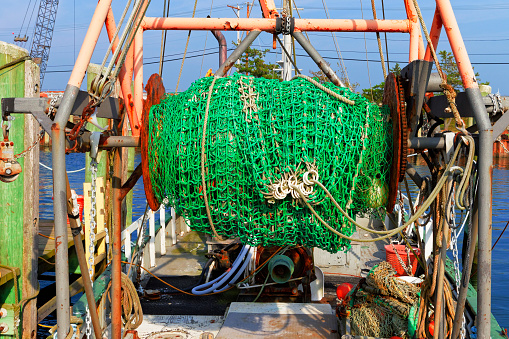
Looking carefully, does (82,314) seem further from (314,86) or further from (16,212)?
(314,86)

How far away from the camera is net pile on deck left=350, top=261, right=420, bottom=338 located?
4543mm

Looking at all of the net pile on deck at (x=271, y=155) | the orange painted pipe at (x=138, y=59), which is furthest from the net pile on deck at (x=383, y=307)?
the orange painted pipe at (x=138, y=59)

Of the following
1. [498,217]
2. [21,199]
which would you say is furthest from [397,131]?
[498,217]

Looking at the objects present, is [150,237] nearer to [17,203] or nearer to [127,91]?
[17,203]

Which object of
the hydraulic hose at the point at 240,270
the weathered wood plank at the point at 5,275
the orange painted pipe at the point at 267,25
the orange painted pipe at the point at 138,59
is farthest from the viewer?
the hydraulic hose at the point at 240,270

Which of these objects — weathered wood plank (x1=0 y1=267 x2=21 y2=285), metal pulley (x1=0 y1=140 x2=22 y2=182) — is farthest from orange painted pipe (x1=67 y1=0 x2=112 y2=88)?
weathered wood plank (x1=0 y1=267 x2=21 y2=285)

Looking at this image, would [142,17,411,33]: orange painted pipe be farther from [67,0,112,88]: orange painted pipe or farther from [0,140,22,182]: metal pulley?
[0,140,22,182]: metal pulley

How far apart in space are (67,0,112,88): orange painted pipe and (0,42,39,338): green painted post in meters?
2.31

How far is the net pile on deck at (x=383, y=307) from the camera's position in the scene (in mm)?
4543

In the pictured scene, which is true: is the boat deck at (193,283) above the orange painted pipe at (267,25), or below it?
below

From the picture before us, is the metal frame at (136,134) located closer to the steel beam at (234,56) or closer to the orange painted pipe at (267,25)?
the orange painted pipe at (267,25)

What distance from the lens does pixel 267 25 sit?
166 inches

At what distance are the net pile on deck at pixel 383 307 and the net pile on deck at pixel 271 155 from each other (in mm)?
1434

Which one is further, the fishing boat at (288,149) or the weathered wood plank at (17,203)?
the weathered wood plank at (17,203)
